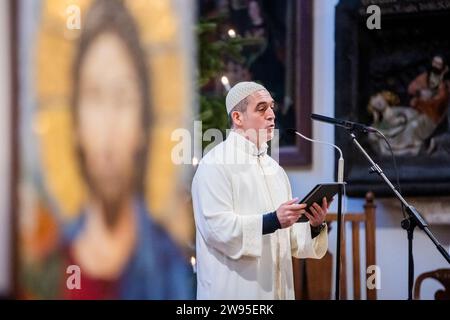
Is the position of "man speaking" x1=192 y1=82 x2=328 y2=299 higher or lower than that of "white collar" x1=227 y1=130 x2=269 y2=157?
lower

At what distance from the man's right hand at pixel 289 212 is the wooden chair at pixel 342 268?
1.79 metres

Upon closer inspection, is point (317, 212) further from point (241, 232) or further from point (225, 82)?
point (225, 82)

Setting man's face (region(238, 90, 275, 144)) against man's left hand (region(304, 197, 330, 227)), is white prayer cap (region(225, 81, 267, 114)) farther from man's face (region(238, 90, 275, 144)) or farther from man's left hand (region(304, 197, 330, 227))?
man's left hand (region(304, 197, 330, 227))

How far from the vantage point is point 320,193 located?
369 cm

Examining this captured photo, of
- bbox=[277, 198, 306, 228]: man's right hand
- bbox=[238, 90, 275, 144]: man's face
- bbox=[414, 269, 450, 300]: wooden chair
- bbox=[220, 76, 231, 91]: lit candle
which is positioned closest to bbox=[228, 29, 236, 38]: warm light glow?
bbox=[220, 76, 231, 91]: lit candle

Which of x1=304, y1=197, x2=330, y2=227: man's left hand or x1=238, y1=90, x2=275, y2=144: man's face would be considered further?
x1=238, y1=90, x2=275, y2=144: man's face

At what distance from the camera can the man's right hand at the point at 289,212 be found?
362 cm

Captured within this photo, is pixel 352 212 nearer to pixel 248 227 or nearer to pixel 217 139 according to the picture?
pixel 217 139

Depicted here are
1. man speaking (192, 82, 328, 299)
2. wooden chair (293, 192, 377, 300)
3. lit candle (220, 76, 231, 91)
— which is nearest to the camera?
man speaking (192, 82, 328, 299)

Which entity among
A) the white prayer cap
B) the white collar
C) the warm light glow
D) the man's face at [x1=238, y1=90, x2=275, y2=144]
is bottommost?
the white collar

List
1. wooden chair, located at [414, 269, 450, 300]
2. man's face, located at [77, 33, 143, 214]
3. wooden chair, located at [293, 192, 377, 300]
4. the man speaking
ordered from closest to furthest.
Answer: the man speaking → wooden chair, located at [414, 269, 450, 300] → wooden chair, located at [293, 192, 377, 300] → man's face, located at [77, 33, 143, 214]

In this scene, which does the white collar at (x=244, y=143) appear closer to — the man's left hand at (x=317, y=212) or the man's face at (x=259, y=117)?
the man's face at (x=259, y=117)

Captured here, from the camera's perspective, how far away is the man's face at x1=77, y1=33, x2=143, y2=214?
248 inches

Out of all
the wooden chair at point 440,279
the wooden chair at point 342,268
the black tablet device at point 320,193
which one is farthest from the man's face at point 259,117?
the wooden chair at point 440,279
